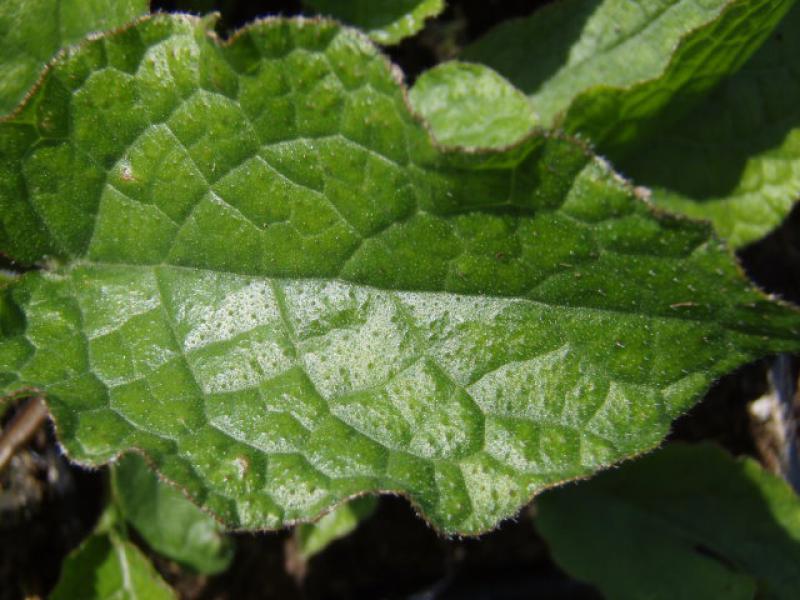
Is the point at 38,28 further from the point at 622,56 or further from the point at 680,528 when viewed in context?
the point at 680,528

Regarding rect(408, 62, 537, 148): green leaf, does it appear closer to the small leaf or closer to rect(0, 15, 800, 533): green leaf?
rect(0, 15, 800, 533): green leaf

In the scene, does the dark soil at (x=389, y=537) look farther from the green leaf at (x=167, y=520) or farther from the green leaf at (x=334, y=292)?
the green leaf at (x=334, y=292)

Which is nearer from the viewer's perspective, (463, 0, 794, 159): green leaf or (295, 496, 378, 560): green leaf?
(463, 0, 794, 159): green leaf

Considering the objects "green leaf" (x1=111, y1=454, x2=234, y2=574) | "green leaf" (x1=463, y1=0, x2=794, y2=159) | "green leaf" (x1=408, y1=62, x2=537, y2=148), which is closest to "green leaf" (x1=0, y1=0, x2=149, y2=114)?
"green leaf" (x1=408, y1=62, x2=537, y2=148)

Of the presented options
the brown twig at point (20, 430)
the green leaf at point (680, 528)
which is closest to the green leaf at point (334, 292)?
the brown twig at point (20, 430)

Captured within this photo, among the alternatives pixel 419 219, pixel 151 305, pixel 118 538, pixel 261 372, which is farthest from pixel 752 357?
pixel 118 538

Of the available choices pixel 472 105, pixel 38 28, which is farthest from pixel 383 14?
pixel 38 28

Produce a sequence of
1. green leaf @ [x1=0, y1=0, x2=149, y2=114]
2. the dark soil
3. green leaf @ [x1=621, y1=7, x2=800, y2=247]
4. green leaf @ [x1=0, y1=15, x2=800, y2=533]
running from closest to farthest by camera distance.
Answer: green leaf @ [x1=0, y1=15, x2=800, y2=533]
green leaf @ [x1=0, y1=0, x2=149, y2=114]
green leaf @ [x1=621, y1=7, x2=800, y2=247]
the dark soil
